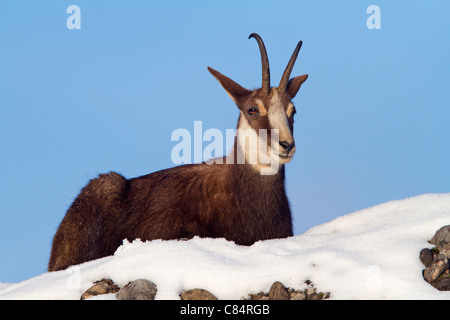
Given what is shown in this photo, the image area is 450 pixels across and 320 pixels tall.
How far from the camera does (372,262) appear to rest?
5.73 meters

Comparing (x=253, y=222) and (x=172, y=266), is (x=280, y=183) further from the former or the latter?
(x=172, y=266)

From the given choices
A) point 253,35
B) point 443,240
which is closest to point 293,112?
point 253,35

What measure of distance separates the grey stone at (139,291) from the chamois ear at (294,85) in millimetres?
4069

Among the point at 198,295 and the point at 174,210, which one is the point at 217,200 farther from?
the point at 198,295

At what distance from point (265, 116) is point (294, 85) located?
1.19 m

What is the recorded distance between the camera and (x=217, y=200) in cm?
809

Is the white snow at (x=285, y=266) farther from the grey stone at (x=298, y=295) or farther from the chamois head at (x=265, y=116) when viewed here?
the chamois head at (x=265, y=116)

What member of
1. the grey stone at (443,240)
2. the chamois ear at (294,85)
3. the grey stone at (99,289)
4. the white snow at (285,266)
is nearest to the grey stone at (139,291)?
the white snow at (285,266)

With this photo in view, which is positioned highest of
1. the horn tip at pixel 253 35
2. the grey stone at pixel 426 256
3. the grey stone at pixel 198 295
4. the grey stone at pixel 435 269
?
the horn tip at pixel 253 35

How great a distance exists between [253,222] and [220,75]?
2.12 m

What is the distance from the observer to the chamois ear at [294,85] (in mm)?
8570

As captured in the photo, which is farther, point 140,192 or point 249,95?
point 140,192

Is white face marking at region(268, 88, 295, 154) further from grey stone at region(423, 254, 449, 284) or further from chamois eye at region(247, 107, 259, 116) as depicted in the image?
grey stone at region(423, 254, 449, 284)
